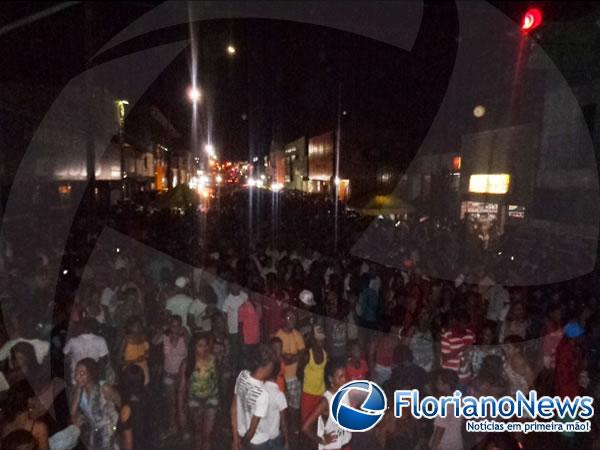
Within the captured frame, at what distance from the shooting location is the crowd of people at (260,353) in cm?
461

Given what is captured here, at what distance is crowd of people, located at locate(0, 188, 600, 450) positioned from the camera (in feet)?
15.1

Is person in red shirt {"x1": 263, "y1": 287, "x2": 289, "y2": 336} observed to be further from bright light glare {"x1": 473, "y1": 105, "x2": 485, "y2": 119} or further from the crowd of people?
bright light glare {"x1": 473, "y1": 105, "x2": 485, "y2": 119}

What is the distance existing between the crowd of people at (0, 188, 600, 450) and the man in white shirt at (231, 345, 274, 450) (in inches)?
0.5

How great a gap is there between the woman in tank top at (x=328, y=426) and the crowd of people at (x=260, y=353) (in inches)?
0.4

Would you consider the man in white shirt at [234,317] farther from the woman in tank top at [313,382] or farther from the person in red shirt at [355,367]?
the person in red shirt at [355,367]

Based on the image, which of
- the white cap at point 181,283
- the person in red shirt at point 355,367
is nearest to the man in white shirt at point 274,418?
the person in red shirt at point 355,367

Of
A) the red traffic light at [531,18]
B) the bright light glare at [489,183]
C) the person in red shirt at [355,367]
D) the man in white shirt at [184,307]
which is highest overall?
the red traffic light at [531,18]

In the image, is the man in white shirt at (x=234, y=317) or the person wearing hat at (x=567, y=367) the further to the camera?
the man in white shirt at (x=234, y=317)

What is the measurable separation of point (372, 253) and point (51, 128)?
1268 centimetres

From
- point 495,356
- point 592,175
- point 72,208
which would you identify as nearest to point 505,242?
point 592,175

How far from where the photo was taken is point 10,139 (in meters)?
15.9

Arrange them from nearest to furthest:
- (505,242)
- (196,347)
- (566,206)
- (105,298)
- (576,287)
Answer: (196,347) < (105,298) < (576,287) < (566,206) < (505,242)

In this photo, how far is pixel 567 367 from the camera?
5.46 m

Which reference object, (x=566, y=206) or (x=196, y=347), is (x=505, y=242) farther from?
(x=196, y=347)
